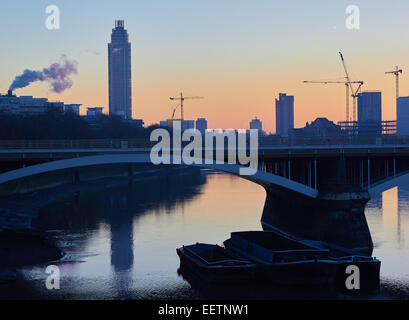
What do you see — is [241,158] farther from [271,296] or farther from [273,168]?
[271,296]

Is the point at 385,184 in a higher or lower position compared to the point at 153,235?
higher

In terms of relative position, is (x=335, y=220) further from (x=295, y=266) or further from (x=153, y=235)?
(x=153, y=235)

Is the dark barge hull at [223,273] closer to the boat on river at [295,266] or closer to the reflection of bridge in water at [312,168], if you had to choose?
the boat on river at [295,266]

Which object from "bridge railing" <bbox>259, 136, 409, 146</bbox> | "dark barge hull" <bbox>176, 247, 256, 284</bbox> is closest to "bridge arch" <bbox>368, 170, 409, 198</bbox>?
"bridge railing" <bbox>259, 136, 409, 146</bbox>

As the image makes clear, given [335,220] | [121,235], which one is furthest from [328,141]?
[121,235]

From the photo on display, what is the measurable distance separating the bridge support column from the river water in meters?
2.17

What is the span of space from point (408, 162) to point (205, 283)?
26821mm

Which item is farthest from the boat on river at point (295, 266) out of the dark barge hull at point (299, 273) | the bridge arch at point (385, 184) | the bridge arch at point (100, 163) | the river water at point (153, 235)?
Answer: the bridge arch at point (385, 184)

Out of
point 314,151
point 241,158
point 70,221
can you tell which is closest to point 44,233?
point 70,221

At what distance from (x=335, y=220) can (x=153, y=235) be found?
1740cm

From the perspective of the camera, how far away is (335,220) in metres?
55.6

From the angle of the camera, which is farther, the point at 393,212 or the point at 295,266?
the point at 393,212

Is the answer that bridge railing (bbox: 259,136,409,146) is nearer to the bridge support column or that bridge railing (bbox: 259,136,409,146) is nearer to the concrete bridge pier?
the concrete bridge pier
